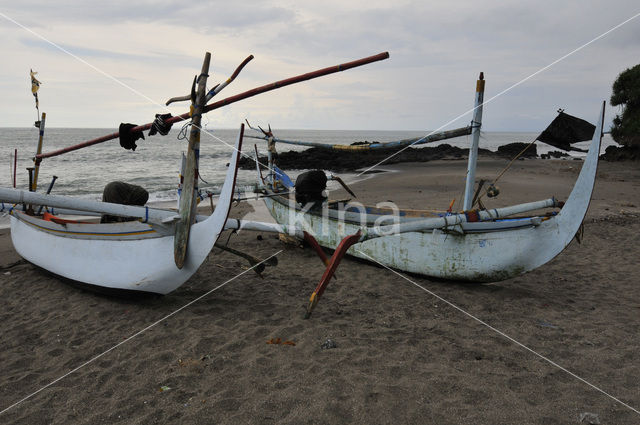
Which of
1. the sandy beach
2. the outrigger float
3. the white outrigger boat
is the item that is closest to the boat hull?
the outrigger float

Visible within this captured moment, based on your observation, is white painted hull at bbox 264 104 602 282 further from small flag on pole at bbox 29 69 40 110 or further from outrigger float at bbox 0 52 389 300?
small flag on pole at bbox 29 69 40 110

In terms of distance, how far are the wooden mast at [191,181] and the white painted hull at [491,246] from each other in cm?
301

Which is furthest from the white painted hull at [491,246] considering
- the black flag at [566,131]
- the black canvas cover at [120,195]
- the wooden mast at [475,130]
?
the black canvas cover at [120,195]

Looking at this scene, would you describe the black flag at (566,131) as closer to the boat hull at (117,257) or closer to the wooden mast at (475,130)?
the wooden mast at (475,130)

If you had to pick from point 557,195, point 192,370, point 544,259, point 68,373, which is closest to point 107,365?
point 68,373

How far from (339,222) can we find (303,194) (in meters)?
1.00

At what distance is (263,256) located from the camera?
25.1 feet

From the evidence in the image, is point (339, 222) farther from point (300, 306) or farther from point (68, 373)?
point (68, 373)

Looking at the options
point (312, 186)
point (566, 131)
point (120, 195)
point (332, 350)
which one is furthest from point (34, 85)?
point (566, 131)

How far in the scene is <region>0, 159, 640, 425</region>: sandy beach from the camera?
3.07 metres

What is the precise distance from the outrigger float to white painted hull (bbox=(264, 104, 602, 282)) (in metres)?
1.93

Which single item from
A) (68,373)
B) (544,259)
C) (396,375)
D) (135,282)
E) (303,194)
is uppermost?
(303,194)

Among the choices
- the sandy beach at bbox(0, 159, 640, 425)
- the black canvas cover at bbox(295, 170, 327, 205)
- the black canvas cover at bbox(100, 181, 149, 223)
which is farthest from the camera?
the black canvas cover at bbox(295, 170, 327, 205)

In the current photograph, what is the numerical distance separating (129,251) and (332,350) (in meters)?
2.90
